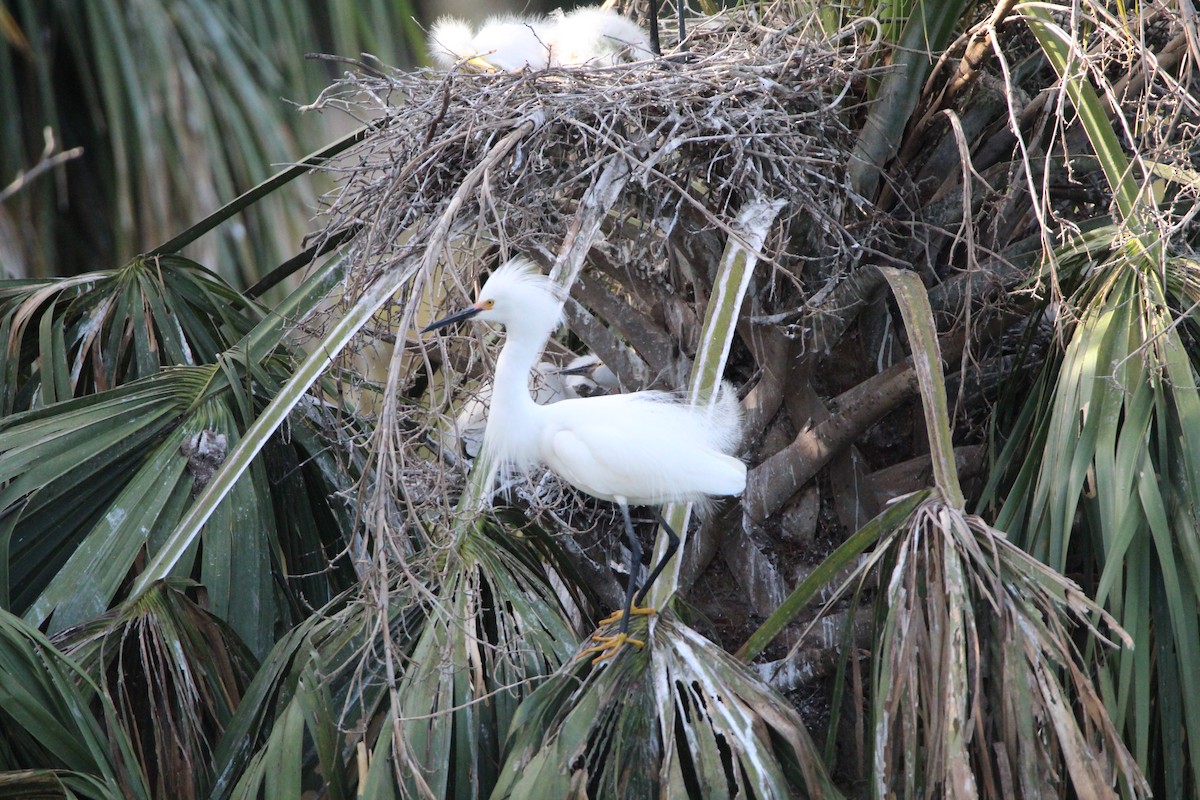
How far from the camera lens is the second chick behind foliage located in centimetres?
301

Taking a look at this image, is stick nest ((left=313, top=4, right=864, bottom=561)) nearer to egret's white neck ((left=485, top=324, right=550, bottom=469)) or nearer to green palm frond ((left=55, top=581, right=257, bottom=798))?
egret's white neck ((left=485, top=324, right=550, bottom=469))

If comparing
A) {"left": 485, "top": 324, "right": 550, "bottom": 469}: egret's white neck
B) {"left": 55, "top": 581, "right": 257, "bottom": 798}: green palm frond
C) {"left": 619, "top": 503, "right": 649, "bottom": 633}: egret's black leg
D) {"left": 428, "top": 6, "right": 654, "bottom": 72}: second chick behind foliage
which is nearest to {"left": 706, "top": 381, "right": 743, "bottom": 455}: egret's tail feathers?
{"left": 619, "top": 503, "right": 649, "bottom": 633}: egret's black leg

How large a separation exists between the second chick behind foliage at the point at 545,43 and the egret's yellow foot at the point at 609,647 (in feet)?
5.37

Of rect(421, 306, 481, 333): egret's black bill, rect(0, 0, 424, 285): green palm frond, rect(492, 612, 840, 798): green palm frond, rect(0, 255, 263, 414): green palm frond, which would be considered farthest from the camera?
rect(0, 0, 424, 285): green palm frond

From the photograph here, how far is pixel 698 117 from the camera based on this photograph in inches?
86.0

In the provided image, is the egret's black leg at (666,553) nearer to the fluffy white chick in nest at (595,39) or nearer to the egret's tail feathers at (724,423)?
the egret's tail feathers at (724,423)

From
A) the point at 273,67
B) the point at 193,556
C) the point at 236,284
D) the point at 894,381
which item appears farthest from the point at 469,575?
the point at 273,67

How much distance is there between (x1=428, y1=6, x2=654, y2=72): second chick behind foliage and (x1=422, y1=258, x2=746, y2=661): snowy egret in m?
1.08

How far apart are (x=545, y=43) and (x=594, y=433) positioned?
1.46 m

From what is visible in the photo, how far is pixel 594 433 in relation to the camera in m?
2.03

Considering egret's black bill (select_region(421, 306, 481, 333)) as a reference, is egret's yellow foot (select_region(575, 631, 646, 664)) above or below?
below

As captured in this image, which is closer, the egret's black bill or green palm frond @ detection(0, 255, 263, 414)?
the egret's black bill

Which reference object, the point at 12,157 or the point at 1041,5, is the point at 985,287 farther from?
the point at 12,157

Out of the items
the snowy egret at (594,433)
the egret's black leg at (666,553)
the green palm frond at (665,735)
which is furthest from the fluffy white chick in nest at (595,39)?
the green palm frond at (665,735)
